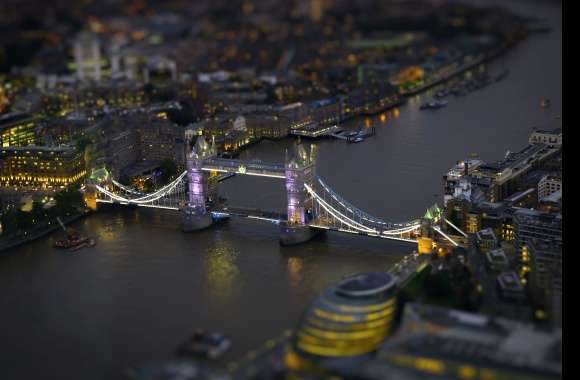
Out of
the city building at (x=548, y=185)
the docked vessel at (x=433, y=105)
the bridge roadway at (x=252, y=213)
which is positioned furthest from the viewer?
the docked vessel at (x=433, y=105)

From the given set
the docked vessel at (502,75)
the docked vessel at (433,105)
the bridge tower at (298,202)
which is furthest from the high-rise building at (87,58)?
the bridge tower at (298,202)

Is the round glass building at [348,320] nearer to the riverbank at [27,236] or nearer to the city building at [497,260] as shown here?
the city building at [497,260]

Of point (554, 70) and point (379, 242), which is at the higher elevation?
point (554, 70)

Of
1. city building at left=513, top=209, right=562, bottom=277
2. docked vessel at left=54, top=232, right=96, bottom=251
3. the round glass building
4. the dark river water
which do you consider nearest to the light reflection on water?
the dark river water

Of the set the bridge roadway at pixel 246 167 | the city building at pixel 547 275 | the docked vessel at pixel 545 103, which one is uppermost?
the docked vessel at pixel 545 103

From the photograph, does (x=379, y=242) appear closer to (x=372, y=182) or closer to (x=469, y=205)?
(x=469, y=205)

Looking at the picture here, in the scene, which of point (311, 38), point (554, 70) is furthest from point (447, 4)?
point (554, 70)

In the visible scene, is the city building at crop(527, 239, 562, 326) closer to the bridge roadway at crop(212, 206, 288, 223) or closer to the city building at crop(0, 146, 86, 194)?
the bridge roadway at crop(212, 206, 288, 223)
